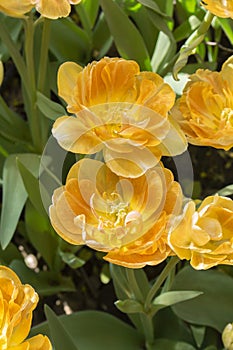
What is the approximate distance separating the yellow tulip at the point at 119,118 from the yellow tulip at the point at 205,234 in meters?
0.06

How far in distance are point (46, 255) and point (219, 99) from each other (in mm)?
436

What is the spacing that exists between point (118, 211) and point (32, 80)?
0.32 m

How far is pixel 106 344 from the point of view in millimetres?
897

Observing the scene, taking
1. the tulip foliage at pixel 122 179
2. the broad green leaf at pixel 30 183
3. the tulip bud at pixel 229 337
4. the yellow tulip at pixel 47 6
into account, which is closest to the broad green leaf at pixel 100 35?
the tulip foliage at pixel 122 179

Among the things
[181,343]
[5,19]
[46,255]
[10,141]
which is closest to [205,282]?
[181,343]

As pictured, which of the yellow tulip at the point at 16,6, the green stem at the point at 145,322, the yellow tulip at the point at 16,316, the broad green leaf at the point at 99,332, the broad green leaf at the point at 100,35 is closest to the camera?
the yellow tulip at the point at 16,316

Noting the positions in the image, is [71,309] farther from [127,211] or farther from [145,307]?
[127,211]

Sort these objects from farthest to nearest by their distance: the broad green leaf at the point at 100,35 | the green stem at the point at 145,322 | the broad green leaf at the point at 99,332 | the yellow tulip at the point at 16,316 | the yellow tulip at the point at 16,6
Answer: the broad green leaf at the point at 100,35 < the broad green leaf at the point at 99,332 < the green stem at the point at 145,322 < the yellow tulip at the point at 16,6 < the yellow tulip at the point at 16,316

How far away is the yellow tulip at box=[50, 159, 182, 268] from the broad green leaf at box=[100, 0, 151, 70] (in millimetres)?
343

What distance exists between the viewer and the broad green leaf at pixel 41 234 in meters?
0.99

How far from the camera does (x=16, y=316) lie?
0.56 metres

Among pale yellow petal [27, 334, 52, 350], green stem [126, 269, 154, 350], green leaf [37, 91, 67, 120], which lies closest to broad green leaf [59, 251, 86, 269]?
green stem [126, 269, 154, 350]

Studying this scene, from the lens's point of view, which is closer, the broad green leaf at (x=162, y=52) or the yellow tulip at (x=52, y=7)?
the yellow tulip at (x=52, y=7)

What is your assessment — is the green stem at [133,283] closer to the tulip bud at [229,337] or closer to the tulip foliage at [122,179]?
the tulip foliage at [122,179]
